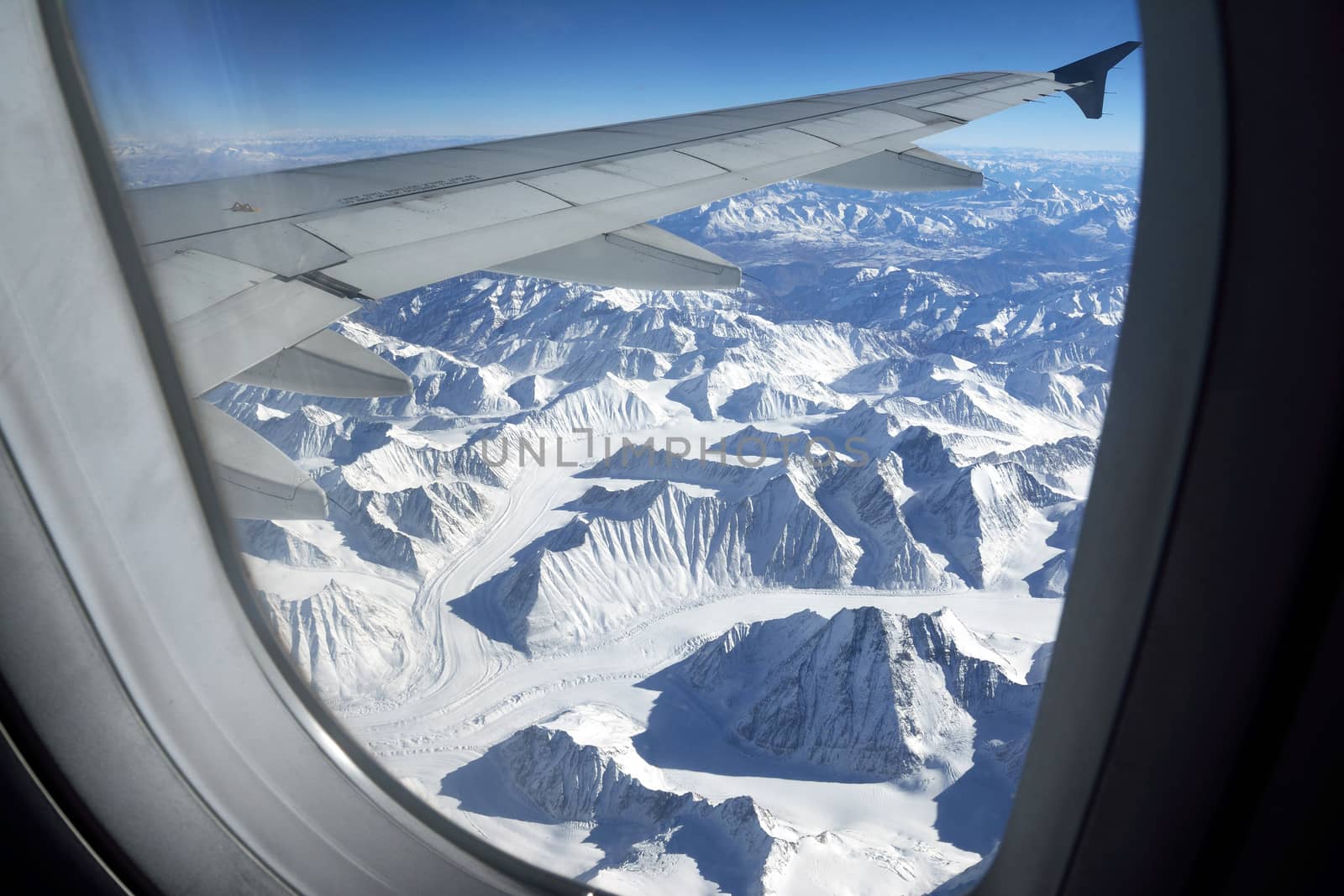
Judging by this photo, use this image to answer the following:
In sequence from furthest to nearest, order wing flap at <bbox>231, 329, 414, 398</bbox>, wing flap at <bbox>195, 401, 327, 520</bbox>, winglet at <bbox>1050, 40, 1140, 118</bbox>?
winglet at <bbox>1050, 40, 1140, 118</bbox> → wing flap at <bbox>231, 329, 414, 398</bbox> → wing flap at <bbox>195, 401, 327, 520</bbox>

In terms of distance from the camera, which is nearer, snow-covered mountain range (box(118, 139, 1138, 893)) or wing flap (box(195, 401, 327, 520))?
→ wing flap (box(195, 401, 327, 520))

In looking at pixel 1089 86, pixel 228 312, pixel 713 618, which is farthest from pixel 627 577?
pixel 228 312

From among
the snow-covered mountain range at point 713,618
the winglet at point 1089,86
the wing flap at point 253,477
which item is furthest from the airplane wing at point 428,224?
the winglet at point 1089,86

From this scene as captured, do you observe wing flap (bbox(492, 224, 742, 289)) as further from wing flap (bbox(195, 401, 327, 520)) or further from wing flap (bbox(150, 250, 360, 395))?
wing flap (bbox(195, 401, 327, 520))

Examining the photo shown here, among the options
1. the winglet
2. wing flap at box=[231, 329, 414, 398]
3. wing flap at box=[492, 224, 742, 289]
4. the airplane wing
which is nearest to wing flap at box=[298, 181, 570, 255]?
the airplane wing

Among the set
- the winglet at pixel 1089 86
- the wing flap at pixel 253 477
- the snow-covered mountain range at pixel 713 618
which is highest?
the winglet at pixel 1089 86

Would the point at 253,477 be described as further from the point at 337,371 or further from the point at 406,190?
the point at 406,190

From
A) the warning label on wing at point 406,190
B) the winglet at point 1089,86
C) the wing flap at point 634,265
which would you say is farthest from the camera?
the winglet at point 1089,86

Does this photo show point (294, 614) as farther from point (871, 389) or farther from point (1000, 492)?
point (871, 389)

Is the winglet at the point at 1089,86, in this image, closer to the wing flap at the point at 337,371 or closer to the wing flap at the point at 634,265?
the wing flap at the point at 634,265
